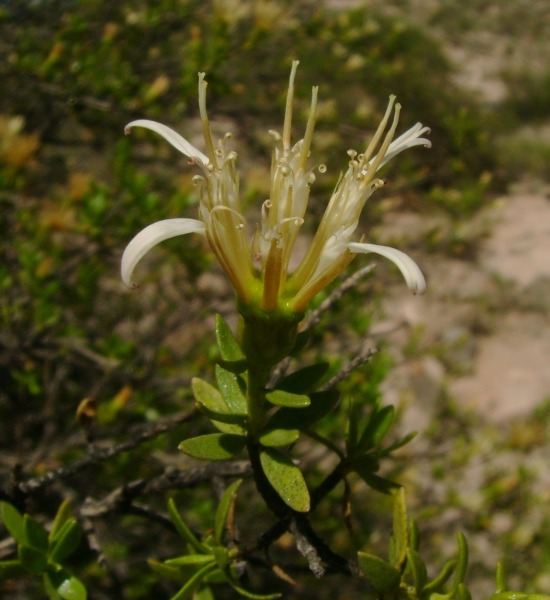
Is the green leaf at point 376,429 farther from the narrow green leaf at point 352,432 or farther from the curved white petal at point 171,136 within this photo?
the curved white petal at point 171,136

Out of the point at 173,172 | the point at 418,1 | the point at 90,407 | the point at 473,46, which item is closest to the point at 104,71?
the point at 173,172

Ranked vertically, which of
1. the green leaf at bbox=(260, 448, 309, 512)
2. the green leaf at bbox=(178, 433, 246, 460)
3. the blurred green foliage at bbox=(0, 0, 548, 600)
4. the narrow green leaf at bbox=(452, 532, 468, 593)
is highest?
the green leaf at bbox=(178, 433, 246, 460)

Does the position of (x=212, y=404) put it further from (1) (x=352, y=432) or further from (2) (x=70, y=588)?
(2) (x=70, y=588)

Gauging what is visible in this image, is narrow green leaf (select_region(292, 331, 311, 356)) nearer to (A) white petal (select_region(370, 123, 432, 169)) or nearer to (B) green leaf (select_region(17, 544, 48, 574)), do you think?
(A) white petal (select_region(370, 123, 432, 169))

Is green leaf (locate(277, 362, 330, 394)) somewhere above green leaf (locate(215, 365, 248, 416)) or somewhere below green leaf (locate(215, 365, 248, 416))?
above

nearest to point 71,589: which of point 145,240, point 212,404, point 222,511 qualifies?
point 222,511

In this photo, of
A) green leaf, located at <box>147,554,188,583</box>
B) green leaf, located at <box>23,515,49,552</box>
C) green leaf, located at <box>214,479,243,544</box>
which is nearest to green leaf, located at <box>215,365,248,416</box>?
green leaf, located at <box>214,479,243,544</box>

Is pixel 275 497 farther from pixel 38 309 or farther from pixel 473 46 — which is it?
pixel 473 46
